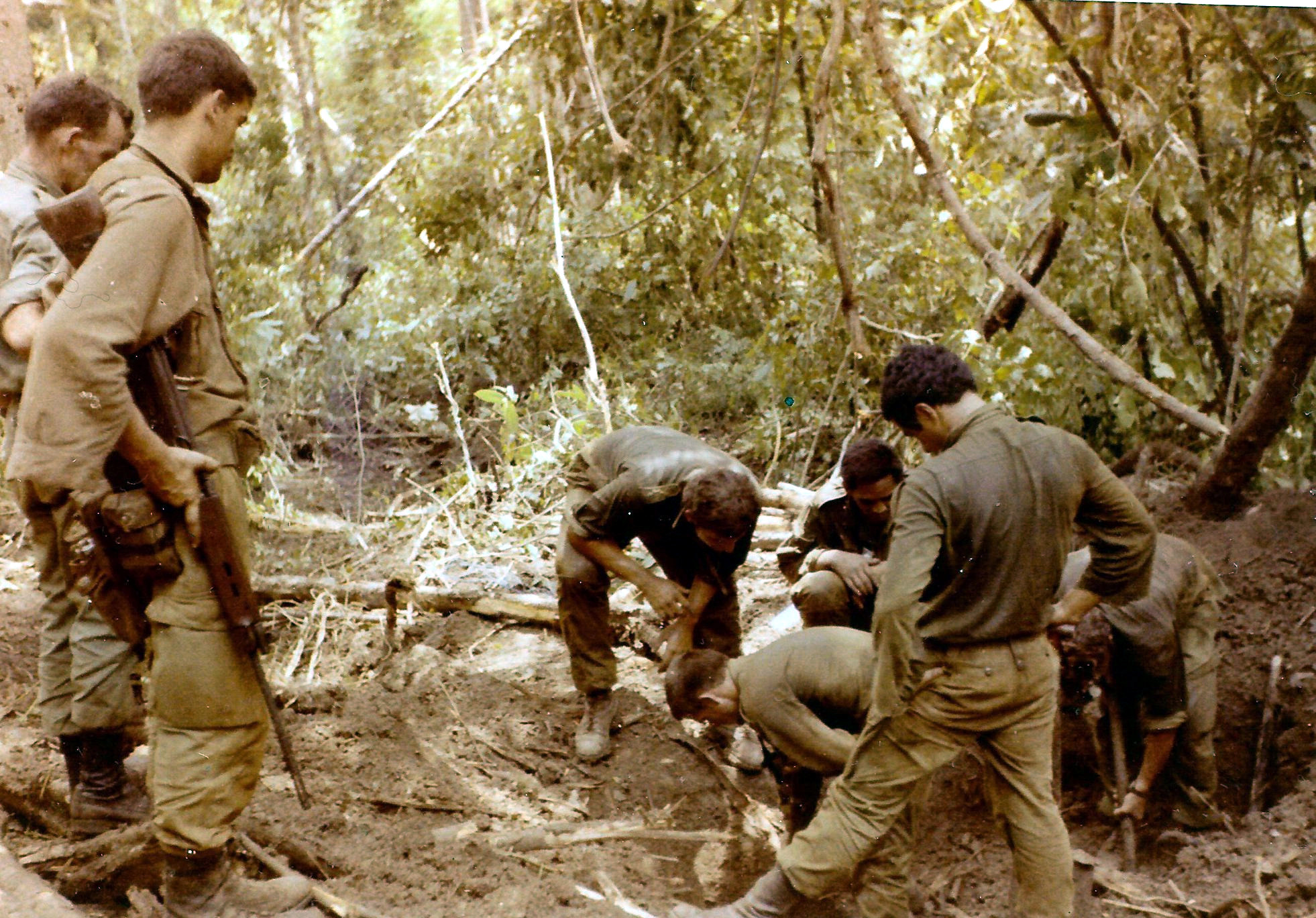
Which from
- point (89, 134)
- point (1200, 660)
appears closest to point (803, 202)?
point (1200, 660)

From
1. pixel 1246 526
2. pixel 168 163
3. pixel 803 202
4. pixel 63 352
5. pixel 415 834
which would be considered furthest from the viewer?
pixel 803 202

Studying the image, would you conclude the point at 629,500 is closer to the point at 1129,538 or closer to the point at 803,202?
the point at 1129,538

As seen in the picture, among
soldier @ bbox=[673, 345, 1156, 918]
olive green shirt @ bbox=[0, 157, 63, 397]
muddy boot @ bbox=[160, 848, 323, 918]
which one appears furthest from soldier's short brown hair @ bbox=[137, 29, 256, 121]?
soldier @ bbox=[673, 345, 1156, 918]

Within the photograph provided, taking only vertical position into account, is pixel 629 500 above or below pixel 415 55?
below

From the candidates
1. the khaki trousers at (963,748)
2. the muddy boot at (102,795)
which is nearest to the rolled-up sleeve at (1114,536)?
the khaki trousers at (963,748)

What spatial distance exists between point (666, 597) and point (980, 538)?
1.24 m

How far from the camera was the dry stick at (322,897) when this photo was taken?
88.4 inches

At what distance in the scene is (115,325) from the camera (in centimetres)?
179

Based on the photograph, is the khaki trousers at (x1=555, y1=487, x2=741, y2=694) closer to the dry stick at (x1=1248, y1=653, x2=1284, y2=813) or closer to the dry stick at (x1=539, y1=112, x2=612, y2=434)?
the dry stick at (x1=539, y1=112, x2=612, y2=434)

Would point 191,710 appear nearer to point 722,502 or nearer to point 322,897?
point 322,897

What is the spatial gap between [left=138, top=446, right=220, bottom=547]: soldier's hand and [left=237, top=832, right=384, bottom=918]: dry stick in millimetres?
836

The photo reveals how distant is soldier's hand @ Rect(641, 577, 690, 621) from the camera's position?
3.30 m

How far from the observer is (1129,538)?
8.18 ft

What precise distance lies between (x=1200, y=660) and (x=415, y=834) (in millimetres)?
2334
